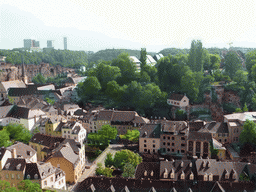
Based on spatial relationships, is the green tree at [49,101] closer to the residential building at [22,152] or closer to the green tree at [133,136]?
the green tree at [133,136]

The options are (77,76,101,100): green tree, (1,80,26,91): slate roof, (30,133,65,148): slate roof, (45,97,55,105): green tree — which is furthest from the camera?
(1,80,26,91): slate roof

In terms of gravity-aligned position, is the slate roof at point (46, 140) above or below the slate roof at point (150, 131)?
below

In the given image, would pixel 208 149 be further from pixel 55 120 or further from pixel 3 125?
pixel 3 125

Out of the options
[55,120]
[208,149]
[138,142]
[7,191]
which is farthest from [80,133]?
[7,191]

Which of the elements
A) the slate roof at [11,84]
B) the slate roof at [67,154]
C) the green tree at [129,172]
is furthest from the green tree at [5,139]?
the slate roof at [11,84]

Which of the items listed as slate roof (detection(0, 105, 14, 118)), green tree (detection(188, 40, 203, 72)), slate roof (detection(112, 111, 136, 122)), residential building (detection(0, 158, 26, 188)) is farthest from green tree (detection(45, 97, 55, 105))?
residential building (detection(0, 158, 26, 188))

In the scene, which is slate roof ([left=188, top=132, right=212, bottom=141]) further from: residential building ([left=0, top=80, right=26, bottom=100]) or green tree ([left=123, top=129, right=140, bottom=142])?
residential building ([left=0, top=80, right=26, bottom=100])
